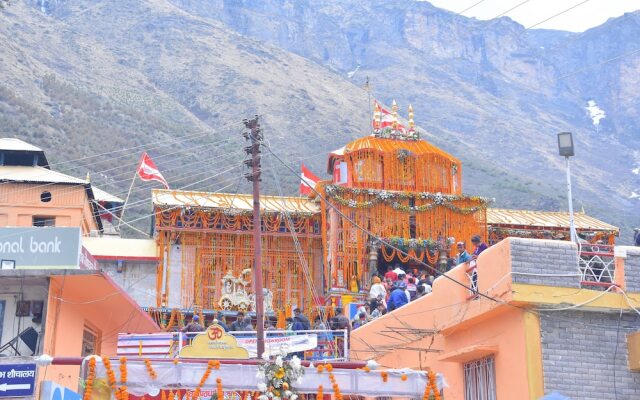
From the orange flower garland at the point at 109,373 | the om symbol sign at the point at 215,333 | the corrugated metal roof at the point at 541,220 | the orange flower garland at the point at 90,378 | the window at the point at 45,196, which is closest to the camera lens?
the orange flower garland at the point at 90,378

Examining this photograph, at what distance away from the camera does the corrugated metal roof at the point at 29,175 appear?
36281mm

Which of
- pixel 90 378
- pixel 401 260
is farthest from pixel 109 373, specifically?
pixel 401 260

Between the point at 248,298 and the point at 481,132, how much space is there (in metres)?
107

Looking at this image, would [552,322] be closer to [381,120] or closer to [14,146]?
[381,120]

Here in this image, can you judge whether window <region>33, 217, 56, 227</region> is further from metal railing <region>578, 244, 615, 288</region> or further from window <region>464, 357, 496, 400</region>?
metal railing <region>578, 244, 615, 288</region>

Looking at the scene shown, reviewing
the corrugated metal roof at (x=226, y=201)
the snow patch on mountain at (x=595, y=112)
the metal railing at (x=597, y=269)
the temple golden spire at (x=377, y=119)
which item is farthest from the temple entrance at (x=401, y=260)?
the snow patch on mountain at (x=595, y=112)

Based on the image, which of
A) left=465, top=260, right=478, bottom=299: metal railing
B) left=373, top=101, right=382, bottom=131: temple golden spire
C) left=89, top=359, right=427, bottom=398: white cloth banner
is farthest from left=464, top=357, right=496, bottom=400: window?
left=373, top=101, right=382, bottom=131: temple golden spire

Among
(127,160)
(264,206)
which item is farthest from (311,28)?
(264,206)

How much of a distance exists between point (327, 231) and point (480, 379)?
2031cm

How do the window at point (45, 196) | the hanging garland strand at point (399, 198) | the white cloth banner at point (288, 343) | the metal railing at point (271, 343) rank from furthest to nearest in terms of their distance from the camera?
1. the window at point (45, 196)
2. the hanging garland strand at point (399, 198)
3. the white cloth banner at point (288, 343)
4. the metal railing at point (271, 343)

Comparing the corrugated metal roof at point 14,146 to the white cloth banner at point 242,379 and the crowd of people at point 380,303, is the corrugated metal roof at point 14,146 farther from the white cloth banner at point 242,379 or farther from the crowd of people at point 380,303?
the white cloth banner at point 242,379

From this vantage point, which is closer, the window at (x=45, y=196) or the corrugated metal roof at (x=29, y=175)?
the corrugated metal roof at (x=29, y=175)

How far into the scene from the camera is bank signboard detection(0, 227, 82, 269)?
715 inches

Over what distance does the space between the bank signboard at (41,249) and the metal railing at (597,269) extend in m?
9.11
